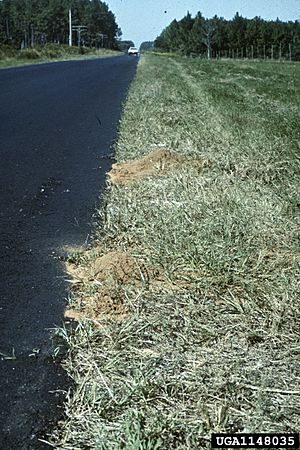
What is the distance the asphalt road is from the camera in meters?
2.21

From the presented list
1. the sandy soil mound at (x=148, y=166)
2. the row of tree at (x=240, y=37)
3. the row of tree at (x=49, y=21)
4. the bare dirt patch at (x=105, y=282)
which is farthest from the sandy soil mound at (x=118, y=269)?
the row of tree at (x=49, y=21)

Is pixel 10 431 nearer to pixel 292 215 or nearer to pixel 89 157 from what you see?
pixel 292 215

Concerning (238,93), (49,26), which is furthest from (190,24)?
(238,93)

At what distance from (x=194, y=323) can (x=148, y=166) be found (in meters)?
3.27

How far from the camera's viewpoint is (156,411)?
6.80 ft

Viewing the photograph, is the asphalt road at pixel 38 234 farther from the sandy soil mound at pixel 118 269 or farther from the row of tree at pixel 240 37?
the row of tree at pixel 240 37

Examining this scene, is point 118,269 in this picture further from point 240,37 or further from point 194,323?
point 240,37

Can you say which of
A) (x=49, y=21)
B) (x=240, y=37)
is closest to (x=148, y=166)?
(x=240, y=37)

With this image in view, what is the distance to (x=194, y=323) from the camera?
8.77 ft

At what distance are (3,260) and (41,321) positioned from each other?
2.79 feet

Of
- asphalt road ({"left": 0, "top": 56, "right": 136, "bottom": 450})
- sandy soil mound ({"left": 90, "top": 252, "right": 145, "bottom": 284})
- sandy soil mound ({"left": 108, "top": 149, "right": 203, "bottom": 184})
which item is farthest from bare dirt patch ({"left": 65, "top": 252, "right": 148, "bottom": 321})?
sandy soil mound ({"left": 108, "top": 149, "right": 203, "bottom": 184})

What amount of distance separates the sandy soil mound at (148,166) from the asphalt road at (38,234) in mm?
198

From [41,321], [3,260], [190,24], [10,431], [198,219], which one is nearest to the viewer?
[10,431]

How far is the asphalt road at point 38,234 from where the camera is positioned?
221cm
